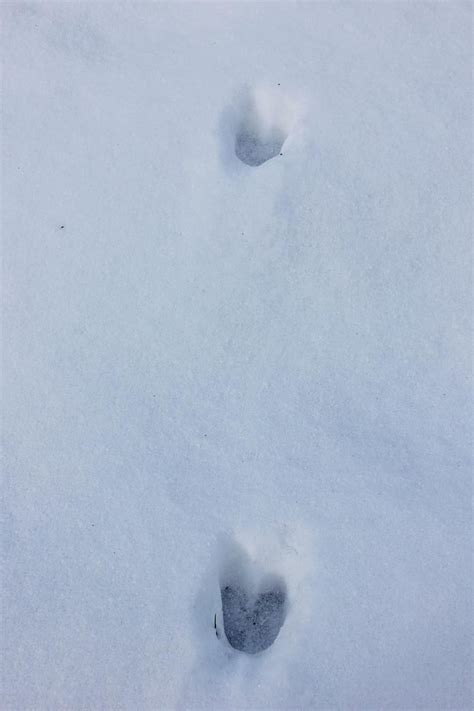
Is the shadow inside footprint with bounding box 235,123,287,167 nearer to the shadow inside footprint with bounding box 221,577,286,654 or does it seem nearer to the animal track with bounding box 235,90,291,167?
the animal track with bounding box 235,90,291,167

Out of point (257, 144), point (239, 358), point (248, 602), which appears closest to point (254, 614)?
point (248, 602)

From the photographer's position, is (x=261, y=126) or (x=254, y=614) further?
(x=261, y=126)

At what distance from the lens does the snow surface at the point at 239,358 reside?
1.13 m

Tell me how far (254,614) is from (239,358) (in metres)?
0.49

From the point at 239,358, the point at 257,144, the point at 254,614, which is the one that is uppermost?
the point at 257,144

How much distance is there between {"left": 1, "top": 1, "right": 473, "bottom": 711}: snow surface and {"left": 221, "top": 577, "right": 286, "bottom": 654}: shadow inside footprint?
1.2 inches

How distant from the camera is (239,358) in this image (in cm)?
127

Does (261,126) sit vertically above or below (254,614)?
above

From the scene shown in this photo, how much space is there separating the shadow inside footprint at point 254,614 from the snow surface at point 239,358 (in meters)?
0.03

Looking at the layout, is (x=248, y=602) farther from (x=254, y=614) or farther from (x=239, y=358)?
(x=239, y=358)

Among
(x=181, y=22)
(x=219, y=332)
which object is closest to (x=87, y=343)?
(x=219, y=332)

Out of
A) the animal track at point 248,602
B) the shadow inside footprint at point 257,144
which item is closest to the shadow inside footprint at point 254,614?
the animal track at point 248,602

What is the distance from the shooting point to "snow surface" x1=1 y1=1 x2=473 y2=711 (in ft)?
3.72

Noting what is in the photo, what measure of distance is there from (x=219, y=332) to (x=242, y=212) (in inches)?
10.6
